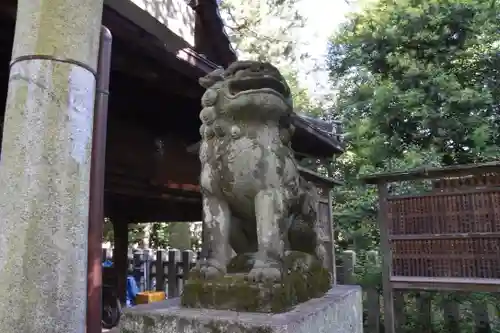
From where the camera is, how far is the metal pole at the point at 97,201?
1791mm

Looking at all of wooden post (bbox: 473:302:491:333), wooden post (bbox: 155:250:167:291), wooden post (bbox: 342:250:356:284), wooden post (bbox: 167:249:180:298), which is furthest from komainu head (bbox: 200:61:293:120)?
wooden post (bbox: 155:250:167:291)

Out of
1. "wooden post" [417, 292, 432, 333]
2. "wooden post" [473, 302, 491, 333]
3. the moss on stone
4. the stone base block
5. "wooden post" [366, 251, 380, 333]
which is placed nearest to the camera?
the stone base block

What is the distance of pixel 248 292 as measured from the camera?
5.66 ft

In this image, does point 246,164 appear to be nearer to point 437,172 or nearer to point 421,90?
point 437,172

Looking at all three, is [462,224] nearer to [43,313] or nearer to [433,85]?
[433,85]

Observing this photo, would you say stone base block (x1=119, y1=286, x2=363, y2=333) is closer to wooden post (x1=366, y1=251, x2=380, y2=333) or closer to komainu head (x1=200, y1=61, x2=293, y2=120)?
komainu head (x1=200, y1=61, x2=293, y2=120)

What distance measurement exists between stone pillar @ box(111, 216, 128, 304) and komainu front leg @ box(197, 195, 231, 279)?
5.74m

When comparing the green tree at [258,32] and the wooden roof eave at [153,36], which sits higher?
the green tree at [258,32]


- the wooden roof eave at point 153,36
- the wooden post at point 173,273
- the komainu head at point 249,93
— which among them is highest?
the wooden roof eave at point 153,36

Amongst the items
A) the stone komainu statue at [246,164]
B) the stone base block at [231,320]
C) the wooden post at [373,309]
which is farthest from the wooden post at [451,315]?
the stone komainu statue at [246,164]

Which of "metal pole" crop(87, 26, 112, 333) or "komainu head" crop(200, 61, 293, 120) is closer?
"metal pole" crop(87, 26, 112, 333)

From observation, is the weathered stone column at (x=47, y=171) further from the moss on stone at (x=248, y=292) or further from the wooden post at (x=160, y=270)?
the wooden post at (x=160, y=270)

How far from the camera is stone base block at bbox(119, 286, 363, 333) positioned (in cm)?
154

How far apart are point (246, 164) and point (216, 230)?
1.19 ft
